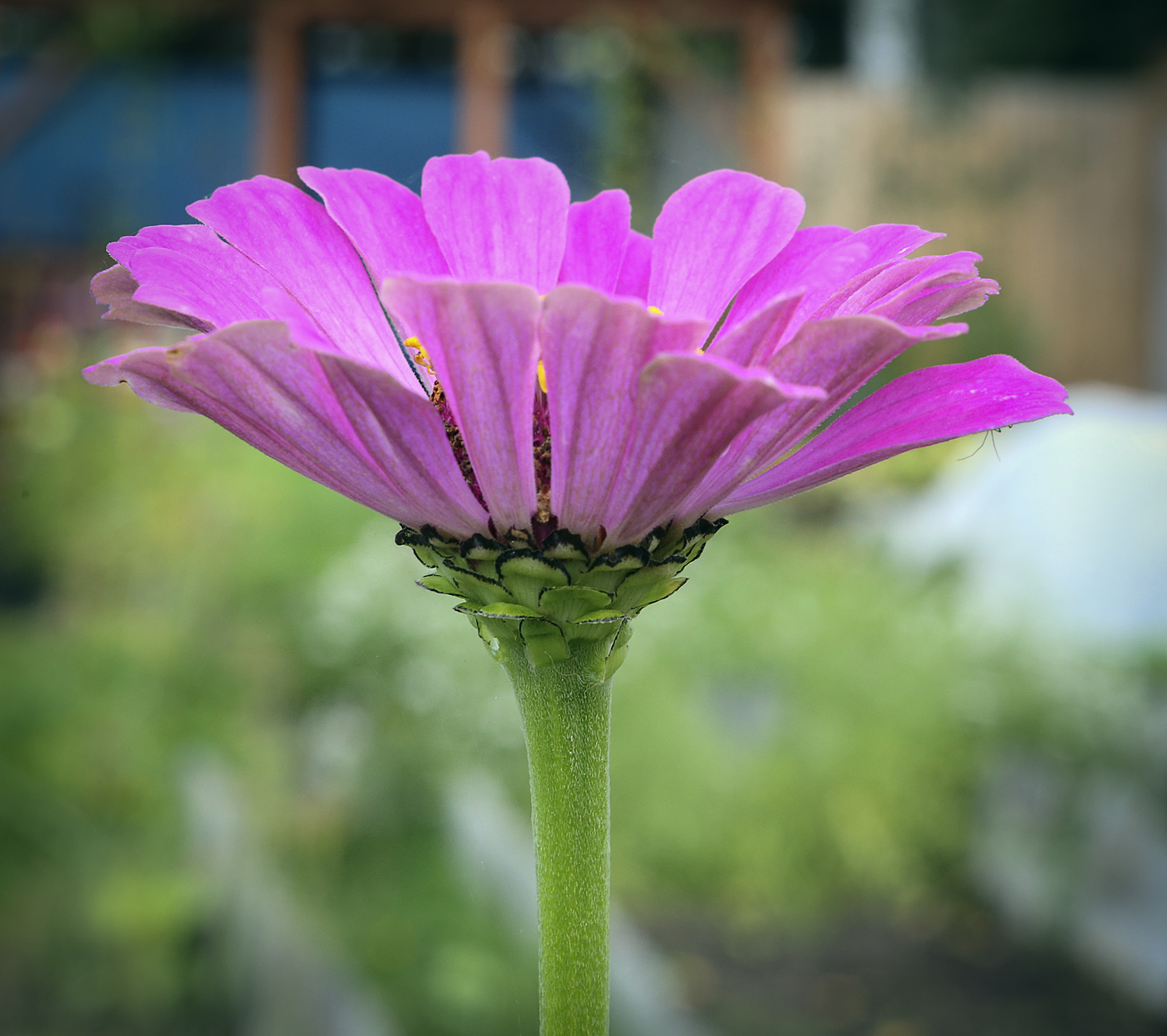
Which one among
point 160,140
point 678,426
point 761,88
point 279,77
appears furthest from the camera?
point 761,88

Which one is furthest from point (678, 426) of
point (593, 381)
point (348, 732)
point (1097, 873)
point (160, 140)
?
point (160, 140)

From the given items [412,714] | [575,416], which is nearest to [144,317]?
[575,416]

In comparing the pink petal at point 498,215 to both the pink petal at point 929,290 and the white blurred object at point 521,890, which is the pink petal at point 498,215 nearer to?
the pink petal at point 929,290

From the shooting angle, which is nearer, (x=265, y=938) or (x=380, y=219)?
(x=380, y=219)

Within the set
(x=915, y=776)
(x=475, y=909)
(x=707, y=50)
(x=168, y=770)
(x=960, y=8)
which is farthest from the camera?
(x=960, y=8)

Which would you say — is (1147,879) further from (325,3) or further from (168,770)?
(325,3)

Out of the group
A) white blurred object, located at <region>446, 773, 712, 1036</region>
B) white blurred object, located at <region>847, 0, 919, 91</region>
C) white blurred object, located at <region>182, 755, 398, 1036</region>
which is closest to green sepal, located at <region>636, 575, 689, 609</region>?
white blurred object, located at <region>446, 773, 712, 1036</region>

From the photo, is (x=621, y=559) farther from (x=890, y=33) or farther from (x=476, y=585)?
(x=890, y=33)
